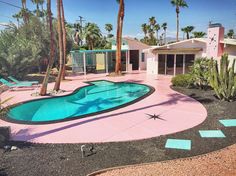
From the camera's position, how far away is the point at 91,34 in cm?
4134

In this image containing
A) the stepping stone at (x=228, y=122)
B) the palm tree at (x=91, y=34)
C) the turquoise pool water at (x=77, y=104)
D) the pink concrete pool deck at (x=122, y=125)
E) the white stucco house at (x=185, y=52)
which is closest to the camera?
the pink concrete pool deck at (x=122, y=125)

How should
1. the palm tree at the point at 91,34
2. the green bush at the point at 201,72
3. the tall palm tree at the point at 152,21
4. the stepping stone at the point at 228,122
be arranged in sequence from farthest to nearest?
the tall palm tree at the point at 152,21 < the palm tree at the point at 91,34 < the green bush at the point at 201,72 < the stepping stone at the point at 228,122

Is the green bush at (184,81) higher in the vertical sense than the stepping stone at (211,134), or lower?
higher

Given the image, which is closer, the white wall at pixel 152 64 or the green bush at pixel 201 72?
the green bush at pixel 201 72

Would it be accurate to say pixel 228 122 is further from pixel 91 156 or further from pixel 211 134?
pixel 91 156

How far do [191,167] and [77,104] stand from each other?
10573mm

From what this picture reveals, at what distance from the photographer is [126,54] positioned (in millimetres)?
30172

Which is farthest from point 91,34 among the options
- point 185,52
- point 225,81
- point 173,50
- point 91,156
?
point 91,156

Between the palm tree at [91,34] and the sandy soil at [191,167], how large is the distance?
38.3 metres

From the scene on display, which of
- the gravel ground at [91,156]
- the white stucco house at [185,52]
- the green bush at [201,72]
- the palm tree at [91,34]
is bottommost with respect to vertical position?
the gravel ground at [91,156]

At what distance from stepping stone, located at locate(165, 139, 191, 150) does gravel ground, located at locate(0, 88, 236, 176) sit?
0.17m

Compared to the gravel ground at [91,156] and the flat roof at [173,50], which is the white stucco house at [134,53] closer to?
the flat roof at [173,50]

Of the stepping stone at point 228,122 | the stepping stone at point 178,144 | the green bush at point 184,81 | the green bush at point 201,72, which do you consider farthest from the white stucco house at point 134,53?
the stepping stone at point 178,144

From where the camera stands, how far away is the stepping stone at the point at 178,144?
276 inches
